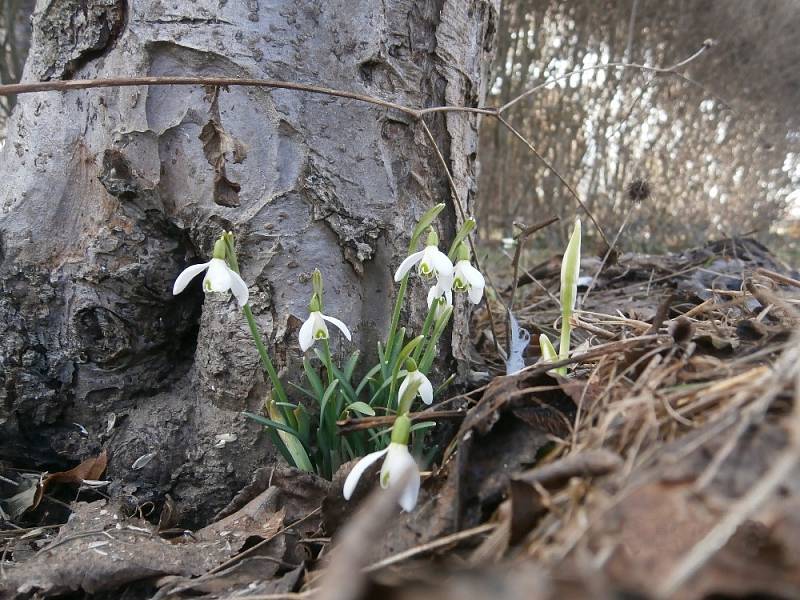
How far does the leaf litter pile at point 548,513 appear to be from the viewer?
53 cm

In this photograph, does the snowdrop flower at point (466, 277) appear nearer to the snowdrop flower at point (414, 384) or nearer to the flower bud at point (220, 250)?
the snowdrop flower at point (414, 384)

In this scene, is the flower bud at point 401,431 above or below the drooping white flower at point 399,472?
above

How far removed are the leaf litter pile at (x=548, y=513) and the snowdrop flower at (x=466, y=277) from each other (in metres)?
0.32

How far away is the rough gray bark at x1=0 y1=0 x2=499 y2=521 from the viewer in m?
1.71

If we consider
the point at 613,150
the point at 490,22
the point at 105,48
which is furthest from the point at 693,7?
the point at 105,48

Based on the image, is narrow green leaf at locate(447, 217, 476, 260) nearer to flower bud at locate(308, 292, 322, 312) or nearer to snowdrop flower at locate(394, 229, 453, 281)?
snowdrop flower at locate(394, 229, 453, 281)

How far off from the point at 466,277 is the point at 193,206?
0.86 metres

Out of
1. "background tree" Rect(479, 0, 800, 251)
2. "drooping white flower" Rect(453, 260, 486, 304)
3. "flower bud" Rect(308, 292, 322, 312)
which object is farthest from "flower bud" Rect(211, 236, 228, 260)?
"background tree" Rect(479, 0, 800, 251)

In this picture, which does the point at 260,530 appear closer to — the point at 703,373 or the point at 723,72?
the point at 703,373

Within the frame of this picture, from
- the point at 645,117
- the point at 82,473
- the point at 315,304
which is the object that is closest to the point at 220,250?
the point at 315,304

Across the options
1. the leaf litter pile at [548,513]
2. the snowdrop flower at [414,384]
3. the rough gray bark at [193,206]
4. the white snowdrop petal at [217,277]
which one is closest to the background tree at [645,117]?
the rough gray bark at [193,206]

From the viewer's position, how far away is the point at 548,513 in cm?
77

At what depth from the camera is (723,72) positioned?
6.82 m

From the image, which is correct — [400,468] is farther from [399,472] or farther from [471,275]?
[471,275]
